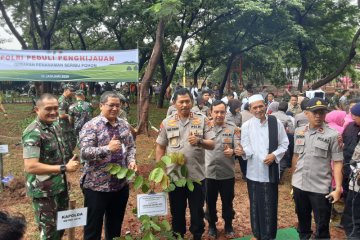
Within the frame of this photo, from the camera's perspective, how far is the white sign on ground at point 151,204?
9.93ft

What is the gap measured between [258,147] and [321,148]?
0.61 metres

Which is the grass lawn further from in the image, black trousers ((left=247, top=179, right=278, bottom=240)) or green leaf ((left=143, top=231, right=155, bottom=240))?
green leaf ((left=143, top=231, right=155, bottom=240))

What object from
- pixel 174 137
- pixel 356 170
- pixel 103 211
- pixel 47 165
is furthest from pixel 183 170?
pixel 356 170

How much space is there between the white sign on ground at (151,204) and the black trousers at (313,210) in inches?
59.9

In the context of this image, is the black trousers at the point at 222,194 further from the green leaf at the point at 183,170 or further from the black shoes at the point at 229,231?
the green leaf at the point at 183,170

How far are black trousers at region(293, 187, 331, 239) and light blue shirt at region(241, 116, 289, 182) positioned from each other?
1.55 ft

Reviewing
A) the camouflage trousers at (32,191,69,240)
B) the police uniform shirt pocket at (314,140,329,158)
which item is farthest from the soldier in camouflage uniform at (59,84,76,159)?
the police uniform shirt pocket at (314,140,329,158)

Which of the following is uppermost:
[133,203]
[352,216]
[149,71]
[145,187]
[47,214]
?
[149,71]

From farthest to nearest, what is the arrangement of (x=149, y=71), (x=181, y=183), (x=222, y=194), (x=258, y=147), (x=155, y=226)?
(x=149, y=71) < (x=222, y=194) < (x=258, y=147) < (x=181, y=183) < (x=155, y=226)

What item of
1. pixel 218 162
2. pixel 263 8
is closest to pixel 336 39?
pixel 263 8

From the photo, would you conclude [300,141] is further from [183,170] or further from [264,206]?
[183,170]

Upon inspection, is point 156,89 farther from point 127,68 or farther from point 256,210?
point 256,210

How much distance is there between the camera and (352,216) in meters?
3.48

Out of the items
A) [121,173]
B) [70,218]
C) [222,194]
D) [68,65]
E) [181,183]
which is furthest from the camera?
[68,65]
